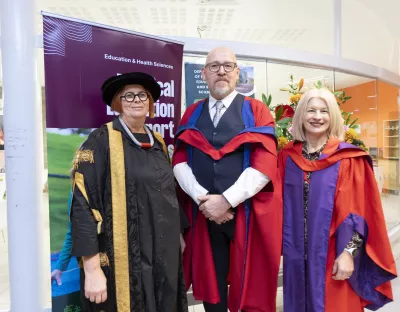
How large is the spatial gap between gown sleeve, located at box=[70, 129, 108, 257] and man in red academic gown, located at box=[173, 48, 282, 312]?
0.50 metres

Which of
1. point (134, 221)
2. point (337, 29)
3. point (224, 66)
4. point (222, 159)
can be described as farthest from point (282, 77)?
point (134, 221)

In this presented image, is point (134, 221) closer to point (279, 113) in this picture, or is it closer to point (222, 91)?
point (222, 91)

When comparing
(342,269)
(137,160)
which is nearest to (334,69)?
(342,269)

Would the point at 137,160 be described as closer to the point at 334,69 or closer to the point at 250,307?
the point at 250,307

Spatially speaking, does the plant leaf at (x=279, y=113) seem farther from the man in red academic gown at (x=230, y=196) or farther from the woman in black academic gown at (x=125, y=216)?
the woman in black academic gown at (x=125, y=216)

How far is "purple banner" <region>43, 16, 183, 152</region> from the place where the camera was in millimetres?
1797

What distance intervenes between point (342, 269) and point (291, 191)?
1.43 ft

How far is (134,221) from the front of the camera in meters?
1.47

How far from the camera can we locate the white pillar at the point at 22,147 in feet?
6.03

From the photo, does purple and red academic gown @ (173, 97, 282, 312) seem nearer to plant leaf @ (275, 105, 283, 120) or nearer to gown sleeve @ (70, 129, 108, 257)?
plant leaf @ (275, 105, 283, 120)

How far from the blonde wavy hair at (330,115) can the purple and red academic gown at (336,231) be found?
0.07m

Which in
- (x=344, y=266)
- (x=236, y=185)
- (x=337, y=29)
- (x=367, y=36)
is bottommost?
(x=344, y=266)

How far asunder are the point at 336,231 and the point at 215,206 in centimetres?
61

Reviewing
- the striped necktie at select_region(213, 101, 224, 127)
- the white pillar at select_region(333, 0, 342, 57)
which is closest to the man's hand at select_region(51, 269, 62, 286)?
the striped necktie at select_region(213, 101, 224, 127)
